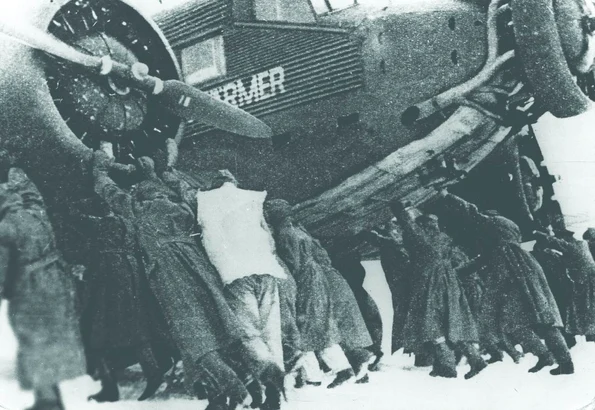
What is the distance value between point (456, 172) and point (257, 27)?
5.68 ft

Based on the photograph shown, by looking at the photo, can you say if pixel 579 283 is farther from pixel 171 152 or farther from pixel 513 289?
pixel 171 152

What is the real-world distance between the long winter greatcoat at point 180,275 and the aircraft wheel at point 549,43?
8.45 feet

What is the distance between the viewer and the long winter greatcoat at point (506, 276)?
5.46 meters

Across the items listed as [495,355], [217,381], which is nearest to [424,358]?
[495,355]

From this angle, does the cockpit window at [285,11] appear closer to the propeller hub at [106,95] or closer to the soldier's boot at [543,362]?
the propeller hub at [106,95]

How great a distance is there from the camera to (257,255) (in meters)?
4.88

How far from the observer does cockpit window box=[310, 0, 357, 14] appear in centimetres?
526

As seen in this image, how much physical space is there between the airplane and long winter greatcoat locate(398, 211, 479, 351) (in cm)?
30

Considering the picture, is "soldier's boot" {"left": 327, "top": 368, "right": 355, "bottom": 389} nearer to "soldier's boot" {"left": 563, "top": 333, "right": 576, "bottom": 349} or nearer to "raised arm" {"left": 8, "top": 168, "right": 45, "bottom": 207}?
"soldier's boot" {"left": 563, "top": 333, "right": 576, "bottom": 349}

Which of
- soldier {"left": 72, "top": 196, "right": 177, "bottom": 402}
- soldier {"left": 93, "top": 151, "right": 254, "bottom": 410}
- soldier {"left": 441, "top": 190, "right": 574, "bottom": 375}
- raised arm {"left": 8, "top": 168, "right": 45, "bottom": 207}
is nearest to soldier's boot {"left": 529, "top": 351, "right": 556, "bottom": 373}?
soldier {"left": 441, "top": 190, "right": 574, "bottom": 375}

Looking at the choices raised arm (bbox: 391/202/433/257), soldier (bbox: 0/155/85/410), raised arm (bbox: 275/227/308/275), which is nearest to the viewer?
soldier (bbox: 0/155/85/410)

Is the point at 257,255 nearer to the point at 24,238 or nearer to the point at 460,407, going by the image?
the point at 24,238

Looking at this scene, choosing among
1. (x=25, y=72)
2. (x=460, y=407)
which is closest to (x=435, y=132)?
(x=460, y=407)

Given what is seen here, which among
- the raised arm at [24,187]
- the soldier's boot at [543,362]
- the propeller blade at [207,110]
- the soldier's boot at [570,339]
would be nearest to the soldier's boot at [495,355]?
the soldier's boot at [543,362]
